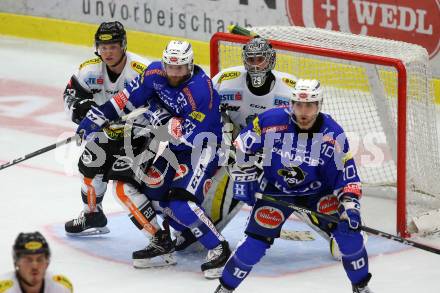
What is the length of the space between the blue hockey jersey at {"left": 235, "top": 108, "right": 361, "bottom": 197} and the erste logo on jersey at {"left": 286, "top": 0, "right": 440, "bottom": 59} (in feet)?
11.2

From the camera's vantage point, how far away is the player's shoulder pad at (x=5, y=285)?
13.5 feet

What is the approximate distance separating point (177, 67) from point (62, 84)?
13.2 ft

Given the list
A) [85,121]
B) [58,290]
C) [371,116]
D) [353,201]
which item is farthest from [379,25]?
[58,290]

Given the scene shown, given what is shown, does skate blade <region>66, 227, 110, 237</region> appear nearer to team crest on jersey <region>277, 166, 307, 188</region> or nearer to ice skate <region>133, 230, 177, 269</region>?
ice skate <region>133, 230, 177, 269</region>

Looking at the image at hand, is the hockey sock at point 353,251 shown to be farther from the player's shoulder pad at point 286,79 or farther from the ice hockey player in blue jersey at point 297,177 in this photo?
the player's shoulder pad at point 286,79

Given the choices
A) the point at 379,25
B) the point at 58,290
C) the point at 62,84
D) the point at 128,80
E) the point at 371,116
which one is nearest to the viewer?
the point at 58,290

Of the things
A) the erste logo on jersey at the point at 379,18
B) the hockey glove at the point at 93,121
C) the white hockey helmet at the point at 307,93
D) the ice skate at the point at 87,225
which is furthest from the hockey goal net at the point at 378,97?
the erste logo on jersey at the point at 379,18

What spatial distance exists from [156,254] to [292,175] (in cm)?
108

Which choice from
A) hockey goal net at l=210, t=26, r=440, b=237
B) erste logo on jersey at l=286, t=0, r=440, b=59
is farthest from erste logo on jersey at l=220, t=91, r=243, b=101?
erste logo on jersey at l=286, t=0, r=440, b=59

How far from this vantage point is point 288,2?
9.41m

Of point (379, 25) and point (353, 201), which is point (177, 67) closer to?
point (353, 201)

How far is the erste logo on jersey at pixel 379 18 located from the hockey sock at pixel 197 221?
3.24 meters

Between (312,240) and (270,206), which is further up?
(270,206)

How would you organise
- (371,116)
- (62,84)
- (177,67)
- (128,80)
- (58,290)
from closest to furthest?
(58,290) < (177,67) < (128,80) < (371,116) < (62,84)
